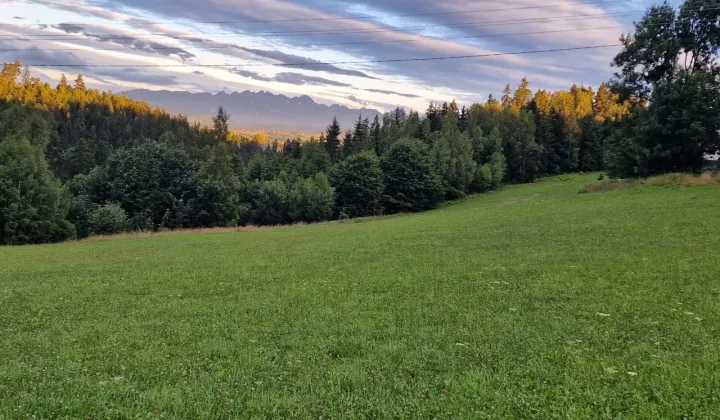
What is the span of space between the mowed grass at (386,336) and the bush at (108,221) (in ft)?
153

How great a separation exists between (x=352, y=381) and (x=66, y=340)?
20.2 ft

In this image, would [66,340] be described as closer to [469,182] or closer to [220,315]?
[220,315]

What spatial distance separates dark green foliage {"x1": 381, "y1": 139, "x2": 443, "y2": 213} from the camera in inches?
3344

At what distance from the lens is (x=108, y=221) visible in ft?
199

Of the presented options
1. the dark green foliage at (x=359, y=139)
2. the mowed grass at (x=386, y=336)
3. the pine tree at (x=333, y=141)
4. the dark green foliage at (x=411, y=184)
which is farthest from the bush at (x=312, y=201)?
the mowed grass at (x=386, y=336)

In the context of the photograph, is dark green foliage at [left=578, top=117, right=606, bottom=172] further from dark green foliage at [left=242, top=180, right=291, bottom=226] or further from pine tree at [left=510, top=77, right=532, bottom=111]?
dark green foliage at [left=242, top=180, right=291, bottom=226]

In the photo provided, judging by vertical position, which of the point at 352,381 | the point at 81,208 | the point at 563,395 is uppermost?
the point at 563,395

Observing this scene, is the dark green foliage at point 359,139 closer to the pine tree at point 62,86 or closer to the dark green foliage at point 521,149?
the dark green foliage at point 521,149

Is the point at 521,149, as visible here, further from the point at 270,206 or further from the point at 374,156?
the point at 270,206

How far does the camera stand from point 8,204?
50625mm

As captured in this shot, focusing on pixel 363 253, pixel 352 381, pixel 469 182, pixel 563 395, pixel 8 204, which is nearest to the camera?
pixel 563 395

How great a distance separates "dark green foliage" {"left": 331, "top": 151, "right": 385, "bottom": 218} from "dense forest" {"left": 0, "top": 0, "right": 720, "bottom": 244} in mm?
232

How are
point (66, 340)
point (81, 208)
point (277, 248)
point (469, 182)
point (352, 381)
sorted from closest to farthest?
point (352, 381) → point (66, 340) → point (277, 248) → point (81, 208) → point (469, 182)

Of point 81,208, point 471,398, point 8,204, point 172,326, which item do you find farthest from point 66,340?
point 81,208
